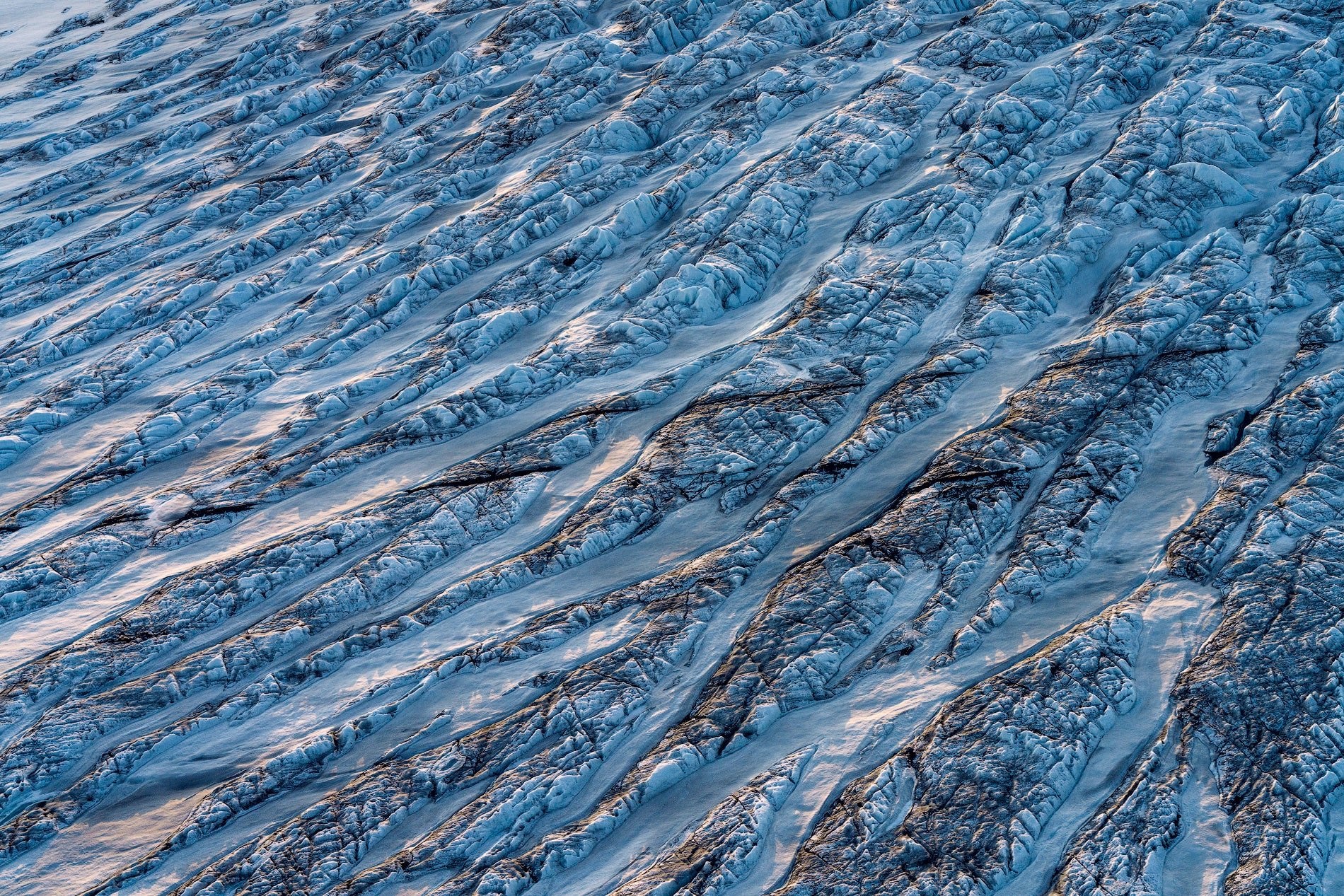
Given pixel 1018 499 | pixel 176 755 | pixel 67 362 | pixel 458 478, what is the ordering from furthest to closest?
pixel 67 362 < pixel 458 478 < pixel 1018 499 < pixel 176 755

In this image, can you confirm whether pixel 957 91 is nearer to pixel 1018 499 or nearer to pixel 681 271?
pixel 681 271

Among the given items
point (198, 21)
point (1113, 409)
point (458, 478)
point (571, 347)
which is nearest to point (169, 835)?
point (458, 478)

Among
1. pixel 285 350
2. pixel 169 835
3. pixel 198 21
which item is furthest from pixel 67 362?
pixel 198 21

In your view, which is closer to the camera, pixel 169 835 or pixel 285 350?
pixel 169 835

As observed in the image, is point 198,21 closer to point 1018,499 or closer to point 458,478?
point 458,478

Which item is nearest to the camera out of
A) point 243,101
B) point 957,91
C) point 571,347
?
point 571,347

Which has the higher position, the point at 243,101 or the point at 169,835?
the point at 243,101

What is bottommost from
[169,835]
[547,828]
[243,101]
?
[547,828]
